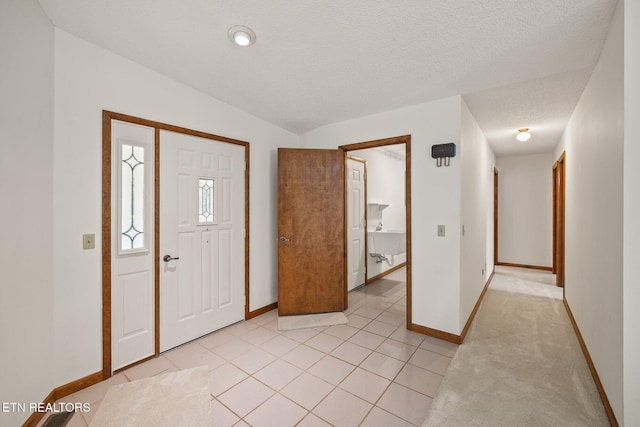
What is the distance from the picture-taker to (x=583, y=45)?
1.86 meters

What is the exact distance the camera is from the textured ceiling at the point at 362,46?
1.61 m

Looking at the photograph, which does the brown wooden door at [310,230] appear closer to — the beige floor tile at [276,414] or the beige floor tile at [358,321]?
the beige floor tile at [358,321]

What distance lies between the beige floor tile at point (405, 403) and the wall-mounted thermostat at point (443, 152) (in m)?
2.01

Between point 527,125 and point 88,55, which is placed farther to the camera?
point 527,125

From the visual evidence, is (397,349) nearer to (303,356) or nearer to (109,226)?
(303,356)

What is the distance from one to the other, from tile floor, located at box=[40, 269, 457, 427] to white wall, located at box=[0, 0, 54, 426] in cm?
44

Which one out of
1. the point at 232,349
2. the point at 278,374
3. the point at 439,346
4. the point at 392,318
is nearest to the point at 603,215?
the point at 439,346

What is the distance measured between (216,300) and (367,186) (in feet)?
9.91

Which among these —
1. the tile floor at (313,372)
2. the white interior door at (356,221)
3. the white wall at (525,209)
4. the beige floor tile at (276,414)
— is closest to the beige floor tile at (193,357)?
the tile floor at (313,372)

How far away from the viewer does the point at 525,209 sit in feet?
18.9

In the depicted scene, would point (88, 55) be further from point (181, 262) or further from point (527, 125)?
point (527, 125)

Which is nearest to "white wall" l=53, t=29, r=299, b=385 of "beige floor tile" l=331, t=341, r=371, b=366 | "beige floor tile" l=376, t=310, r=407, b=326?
"beige floor tile" l=331, t=341, r=371, b=366

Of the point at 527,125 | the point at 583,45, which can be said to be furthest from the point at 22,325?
the point at 527,125
